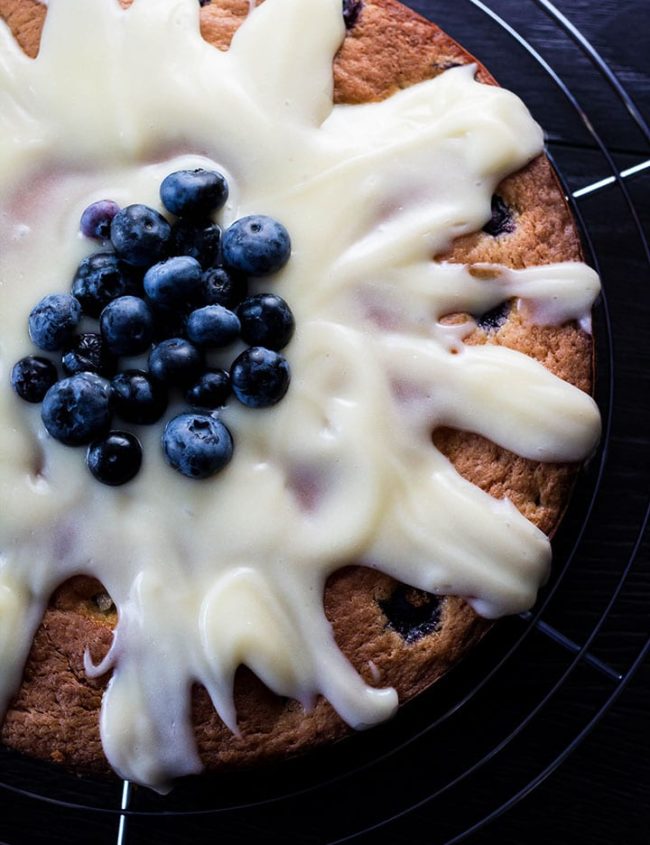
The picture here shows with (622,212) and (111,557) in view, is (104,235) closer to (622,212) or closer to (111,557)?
(111,557)

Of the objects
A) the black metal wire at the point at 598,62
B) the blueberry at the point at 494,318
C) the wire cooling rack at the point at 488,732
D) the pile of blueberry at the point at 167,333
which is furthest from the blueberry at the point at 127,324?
the black metal wire at the point at 598,62

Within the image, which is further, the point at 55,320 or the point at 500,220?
the point at 500,220

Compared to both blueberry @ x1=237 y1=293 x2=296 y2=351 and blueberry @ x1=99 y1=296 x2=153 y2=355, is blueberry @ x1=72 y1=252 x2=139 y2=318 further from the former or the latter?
blueberry @ x1=237 y1=293 x2=296 y2=351

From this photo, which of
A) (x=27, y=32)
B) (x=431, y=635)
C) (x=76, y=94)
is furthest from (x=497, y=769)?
(x=27, y=32)

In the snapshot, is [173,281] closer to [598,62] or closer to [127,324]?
[127,324]

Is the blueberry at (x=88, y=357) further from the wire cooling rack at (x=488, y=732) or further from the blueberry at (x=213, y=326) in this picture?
the wire cooling rack at (x=488, y=732)

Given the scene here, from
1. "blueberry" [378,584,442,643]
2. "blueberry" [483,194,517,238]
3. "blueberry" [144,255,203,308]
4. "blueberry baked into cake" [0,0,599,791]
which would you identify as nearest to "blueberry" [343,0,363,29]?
"blueberry baked into cake" [0,0,599,791]

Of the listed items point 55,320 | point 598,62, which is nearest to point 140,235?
point 55,320
